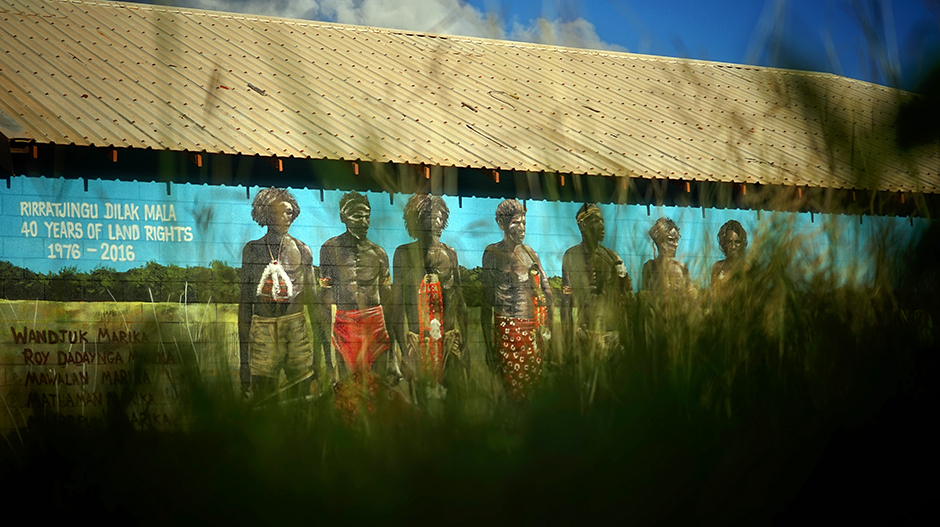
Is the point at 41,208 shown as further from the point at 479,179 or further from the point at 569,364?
the point at 569,364

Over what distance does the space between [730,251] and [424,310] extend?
1.85 feet

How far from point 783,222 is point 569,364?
1.55 feet

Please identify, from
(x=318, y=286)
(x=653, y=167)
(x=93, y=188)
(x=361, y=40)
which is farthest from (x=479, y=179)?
(x=318, y=286)

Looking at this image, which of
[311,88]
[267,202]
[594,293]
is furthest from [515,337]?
[267,202]

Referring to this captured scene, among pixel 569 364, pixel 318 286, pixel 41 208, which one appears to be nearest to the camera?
pixel 569 364

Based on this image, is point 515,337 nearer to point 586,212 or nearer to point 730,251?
point 586,212

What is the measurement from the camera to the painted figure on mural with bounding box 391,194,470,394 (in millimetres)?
1198

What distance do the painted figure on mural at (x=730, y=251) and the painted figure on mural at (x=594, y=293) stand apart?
158 millimetres

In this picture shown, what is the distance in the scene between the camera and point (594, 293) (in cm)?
128

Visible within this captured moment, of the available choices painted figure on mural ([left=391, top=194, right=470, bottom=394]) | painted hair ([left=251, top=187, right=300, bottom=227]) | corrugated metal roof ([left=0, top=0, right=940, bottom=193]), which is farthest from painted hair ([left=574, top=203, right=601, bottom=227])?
painted hair ([left=251, top=187, right=300, bottom=227])

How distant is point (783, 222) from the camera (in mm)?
1359

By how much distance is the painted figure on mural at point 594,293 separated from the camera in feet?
4.21

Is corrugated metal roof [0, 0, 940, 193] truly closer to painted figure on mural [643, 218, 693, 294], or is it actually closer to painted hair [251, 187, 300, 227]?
painted hair [251, 187, 300, 227]

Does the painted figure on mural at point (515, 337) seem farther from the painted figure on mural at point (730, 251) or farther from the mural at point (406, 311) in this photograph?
the painted figure on mural at point (730, 251)
